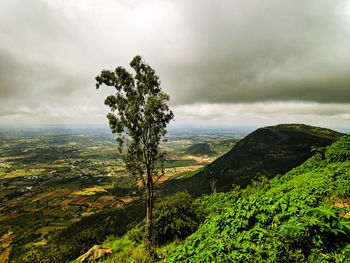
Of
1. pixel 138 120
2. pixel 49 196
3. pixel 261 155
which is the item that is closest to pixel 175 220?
pixel 138 120

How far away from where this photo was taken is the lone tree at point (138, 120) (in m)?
14.1

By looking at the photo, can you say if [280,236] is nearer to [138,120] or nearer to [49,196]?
[138,120]

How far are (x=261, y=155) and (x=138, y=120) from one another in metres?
154

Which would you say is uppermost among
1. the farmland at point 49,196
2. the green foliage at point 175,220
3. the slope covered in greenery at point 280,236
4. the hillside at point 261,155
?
Answer: the slope covered in greenery at point 280,236

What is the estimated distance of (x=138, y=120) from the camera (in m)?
14.3

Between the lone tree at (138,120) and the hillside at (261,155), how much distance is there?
343 ft

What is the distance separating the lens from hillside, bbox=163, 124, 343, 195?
4566 inches

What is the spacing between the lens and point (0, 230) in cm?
7725

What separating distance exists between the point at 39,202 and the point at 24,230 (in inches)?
1425

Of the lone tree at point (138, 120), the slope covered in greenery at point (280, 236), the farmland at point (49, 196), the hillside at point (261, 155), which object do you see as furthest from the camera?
the hillside at point (261, 155)

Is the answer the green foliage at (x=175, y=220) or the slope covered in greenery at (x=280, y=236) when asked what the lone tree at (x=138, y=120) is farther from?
the slope covered in greenery at (x=280, y=236)

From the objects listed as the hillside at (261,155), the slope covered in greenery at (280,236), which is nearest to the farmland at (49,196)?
the slope covered in greenery at (280,236)

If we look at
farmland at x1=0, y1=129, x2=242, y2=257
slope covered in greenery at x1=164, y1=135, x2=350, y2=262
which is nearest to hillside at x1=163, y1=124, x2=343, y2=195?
farmland at x1=0, y1=129, x2=242, y2=257

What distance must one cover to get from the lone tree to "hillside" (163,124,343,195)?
343 feet
